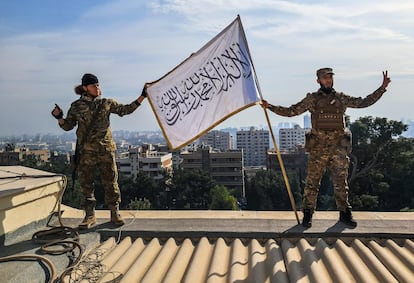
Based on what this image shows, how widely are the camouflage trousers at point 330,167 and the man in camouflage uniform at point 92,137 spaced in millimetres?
2222

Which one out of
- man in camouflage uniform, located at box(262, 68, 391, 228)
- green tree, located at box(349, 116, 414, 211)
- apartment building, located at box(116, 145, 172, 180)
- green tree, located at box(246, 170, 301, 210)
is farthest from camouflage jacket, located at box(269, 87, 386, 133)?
apartment building, located at box(116, 145, 172, 180)

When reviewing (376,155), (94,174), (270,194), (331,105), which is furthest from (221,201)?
(331,105)

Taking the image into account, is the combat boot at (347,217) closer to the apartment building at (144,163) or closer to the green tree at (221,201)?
the green tree at (221,201)

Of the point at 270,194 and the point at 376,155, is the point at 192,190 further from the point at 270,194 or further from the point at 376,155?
the point at 376,155

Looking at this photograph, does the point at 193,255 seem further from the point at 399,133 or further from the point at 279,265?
the point at 399,133

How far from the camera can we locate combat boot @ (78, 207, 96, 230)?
175 inches

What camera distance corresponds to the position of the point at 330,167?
4.54m

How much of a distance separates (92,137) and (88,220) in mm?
986

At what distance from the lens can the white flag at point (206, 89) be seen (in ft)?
14.6

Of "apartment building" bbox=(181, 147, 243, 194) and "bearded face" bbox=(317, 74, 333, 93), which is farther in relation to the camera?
"apartment building" bbox=(181, 147, 243, 194)

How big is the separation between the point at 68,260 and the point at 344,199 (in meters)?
3.06

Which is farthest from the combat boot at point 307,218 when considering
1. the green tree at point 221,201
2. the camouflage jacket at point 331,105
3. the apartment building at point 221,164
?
the apartment building at point 221,164

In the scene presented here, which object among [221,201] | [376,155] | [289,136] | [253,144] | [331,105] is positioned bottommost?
[221,201]

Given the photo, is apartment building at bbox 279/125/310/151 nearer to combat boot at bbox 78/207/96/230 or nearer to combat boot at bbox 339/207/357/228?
combat boot at bbox 339/207/357/228
